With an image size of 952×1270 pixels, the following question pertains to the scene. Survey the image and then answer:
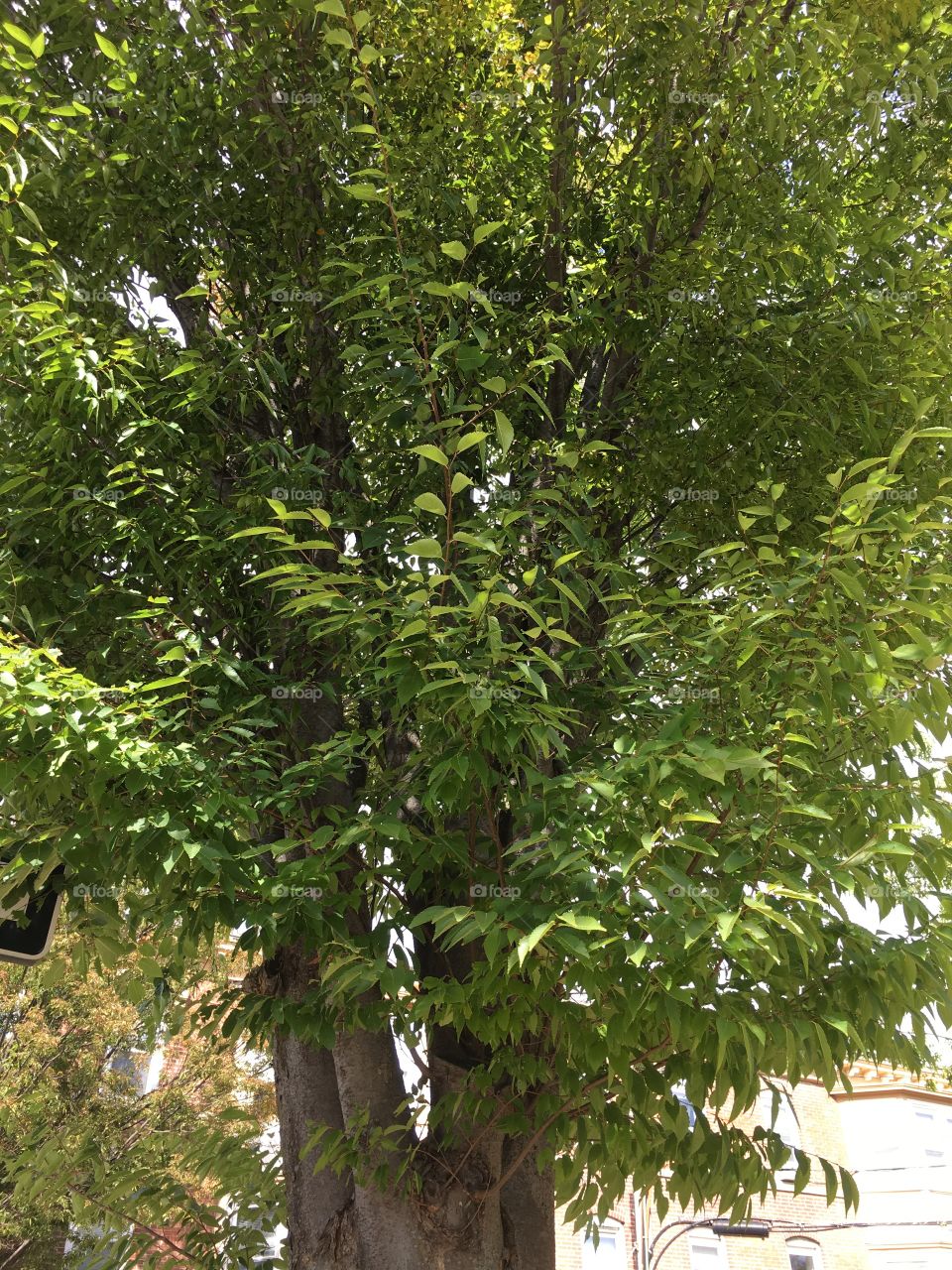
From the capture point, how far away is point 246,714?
14.0 ft

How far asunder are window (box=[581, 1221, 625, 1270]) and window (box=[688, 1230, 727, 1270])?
251 centimetres

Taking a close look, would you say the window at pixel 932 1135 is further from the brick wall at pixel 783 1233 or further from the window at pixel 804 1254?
the window at pixel 804 1254

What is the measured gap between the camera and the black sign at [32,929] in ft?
14.0

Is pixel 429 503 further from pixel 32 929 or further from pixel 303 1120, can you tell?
pixel 303 1120

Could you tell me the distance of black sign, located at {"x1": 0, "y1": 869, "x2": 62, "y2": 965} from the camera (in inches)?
169

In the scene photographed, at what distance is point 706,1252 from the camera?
23.6m

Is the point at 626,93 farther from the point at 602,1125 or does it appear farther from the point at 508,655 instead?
the point at 602,1125

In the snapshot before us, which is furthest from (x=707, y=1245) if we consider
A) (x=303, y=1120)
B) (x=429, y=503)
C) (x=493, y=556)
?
(x=429, y=503)

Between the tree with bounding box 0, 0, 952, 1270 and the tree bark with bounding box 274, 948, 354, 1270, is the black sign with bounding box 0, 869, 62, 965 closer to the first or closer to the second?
the tree with bounding box 0, 0, 952, 1270

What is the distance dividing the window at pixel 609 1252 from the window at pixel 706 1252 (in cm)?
251

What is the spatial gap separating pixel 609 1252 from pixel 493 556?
22.6 metres

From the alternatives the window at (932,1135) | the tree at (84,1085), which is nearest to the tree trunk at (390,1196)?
the tree at (84,1085)

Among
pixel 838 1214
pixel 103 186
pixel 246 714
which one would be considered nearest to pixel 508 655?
pixel 246 714

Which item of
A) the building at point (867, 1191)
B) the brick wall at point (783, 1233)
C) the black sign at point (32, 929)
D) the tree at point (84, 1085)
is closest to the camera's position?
the black sign at point (32, 929)
